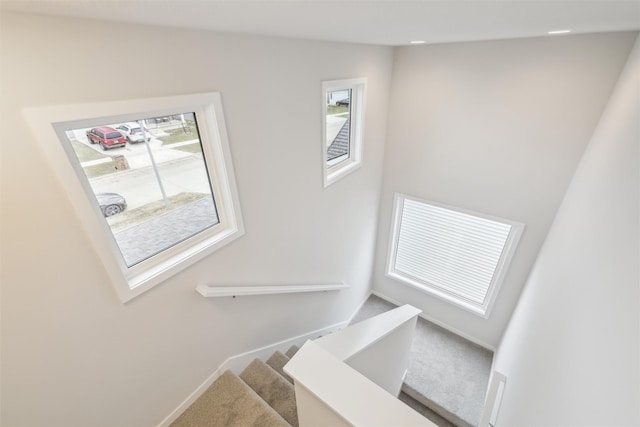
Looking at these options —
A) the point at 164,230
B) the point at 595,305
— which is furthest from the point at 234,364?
the point at 595,305

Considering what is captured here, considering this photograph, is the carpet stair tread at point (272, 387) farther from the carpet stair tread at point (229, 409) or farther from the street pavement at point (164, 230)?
the street pavement at point (164, 230)

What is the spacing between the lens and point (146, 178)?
1487 millimetres

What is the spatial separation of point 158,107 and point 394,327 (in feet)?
6.31

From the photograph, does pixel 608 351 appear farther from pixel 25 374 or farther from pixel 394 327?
pixel 25 374

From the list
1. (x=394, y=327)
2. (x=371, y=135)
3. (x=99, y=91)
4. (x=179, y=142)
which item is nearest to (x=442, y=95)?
(x=371, y=135)

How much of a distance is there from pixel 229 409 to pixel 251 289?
2.72 feet

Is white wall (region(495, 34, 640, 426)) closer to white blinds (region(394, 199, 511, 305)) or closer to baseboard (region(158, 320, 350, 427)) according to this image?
white blinds (region(394, 199, 511, 305))

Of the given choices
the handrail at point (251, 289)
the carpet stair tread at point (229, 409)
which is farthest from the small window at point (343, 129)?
the carpet stair tread at point (229, 409)

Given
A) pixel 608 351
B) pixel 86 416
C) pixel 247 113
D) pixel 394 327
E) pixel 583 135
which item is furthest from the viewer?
pixel 583 135

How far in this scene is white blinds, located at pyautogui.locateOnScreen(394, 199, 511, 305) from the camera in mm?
3451

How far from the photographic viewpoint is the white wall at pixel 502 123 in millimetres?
2373

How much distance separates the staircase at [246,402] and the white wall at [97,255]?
14 cm

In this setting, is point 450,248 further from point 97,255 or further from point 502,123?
point 97,255

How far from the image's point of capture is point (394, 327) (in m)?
1.92
